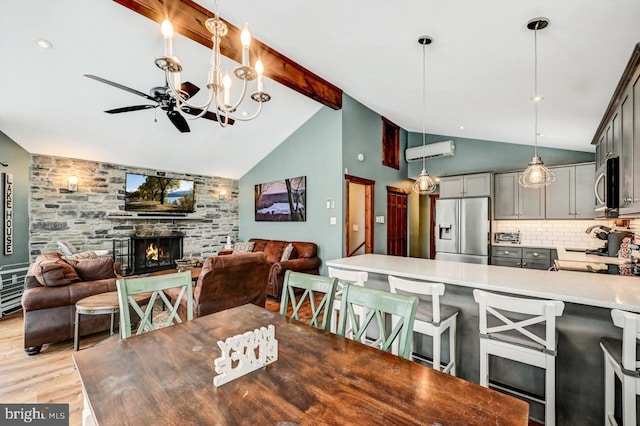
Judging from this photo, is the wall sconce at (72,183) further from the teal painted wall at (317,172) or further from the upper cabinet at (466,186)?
the upper cabinet at (466,186)

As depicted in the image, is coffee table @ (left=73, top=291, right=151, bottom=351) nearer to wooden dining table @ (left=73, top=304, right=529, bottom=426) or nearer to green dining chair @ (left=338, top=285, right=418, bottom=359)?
wooden dining table @ (left=73, top=304, right=529, bottom=426)

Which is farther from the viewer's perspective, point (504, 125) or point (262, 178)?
point (262, 178)

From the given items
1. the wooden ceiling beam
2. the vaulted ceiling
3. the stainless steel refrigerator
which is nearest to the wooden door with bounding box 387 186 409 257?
the stainless steel refrigerator

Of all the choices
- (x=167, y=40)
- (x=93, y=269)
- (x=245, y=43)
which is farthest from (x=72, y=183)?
(x=245, y=43)

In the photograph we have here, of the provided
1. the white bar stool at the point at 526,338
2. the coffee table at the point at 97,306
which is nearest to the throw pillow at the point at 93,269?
the coffee table at the point at 97,306

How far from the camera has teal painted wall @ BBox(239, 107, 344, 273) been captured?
16.5 feet

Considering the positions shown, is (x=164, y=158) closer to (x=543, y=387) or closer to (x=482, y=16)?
(x=482, y=16)

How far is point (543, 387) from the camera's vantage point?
192 cm

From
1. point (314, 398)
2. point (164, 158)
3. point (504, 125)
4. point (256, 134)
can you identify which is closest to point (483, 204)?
point (504, 125)

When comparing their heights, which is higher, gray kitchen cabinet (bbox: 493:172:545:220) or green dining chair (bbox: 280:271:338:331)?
gray kitchen cabinet (bbox: 493:172:545:220)

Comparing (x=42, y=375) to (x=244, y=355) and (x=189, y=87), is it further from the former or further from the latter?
(x=189, y=87)

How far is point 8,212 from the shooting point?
4355 millimetres

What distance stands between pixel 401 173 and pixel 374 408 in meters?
6.10

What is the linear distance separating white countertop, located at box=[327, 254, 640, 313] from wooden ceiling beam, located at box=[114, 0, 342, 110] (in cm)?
267
